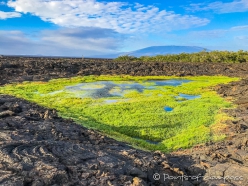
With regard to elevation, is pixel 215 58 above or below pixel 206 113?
above

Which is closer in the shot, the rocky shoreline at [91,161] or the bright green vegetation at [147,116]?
the rocky shoreline at [91,161]

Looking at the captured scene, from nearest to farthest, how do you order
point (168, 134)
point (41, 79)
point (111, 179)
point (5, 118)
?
point (111, 179) < point (5, 118) < point (168, 134) < point (41, 79)

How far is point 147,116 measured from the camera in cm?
2109

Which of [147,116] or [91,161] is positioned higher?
[91,161]

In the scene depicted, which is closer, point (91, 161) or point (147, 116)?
point (91, 161)

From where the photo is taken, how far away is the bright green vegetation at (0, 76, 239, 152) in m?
17.1

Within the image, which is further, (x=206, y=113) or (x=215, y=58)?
(x=215, y=58)

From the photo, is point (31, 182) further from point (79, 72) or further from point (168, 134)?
point (79, 72)

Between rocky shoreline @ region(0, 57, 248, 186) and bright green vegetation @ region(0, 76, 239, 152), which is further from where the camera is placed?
bright green vegetation @ region(0, 76, 239, 152)

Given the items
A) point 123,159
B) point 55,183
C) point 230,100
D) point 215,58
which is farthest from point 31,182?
point 215,58

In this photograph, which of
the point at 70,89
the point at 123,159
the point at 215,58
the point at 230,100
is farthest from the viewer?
the point at 215,58

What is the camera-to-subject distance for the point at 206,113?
2167 cm

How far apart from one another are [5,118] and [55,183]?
869cm

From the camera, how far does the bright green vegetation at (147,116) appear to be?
1715 centimetres
